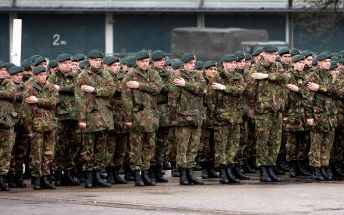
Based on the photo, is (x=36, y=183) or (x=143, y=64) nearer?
(x=36, y=183)

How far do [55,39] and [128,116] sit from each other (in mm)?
29988

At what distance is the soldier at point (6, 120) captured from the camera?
2170 centimetres

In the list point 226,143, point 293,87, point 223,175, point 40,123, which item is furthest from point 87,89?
point 293,87

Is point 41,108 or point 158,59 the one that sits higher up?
point 158,59

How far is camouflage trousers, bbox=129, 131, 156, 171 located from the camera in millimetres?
22250

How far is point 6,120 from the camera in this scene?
2173 cm

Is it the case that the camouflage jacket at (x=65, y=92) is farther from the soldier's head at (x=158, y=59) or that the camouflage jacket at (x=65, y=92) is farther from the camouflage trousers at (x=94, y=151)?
the soldier's head at (x=158, y=59)

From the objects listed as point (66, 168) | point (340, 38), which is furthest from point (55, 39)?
point (66, 168)

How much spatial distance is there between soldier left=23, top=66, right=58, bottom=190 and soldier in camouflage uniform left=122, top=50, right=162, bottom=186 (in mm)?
1185

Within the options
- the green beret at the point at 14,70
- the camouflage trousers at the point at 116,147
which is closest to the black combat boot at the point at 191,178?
the camouflage trousers at the point at 116,147

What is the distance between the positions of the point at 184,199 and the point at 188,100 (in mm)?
2901

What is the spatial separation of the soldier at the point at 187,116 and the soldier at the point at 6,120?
2485mm

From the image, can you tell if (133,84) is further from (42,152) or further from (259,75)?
(259,75)

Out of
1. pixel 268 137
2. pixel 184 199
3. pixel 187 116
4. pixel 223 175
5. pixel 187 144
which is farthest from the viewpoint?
pixel 223 175
